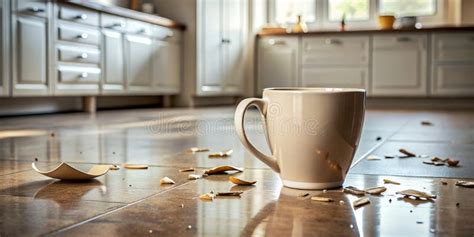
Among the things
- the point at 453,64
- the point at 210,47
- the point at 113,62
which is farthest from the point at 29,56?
the point at 453,64

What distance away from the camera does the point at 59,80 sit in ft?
12.5

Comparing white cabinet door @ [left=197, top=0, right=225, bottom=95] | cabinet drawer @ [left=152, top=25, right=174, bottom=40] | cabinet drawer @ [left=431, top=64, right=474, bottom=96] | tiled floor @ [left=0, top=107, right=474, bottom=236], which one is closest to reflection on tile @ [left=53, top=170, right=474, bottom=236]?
tiled floor @ [left=0, top=107, right=474, bottom=236]

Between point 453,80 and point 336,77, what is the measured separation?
1.08 meters

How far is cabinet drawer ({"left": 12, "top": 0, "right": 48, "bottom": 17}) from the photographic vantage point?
3.46 meters

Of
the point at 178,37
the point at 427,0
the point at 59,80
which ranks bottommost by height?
the point at 59,80

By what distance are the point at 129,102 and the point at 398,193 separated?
15.0ft

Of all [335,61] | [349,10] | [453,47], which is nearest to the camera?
[453,47]

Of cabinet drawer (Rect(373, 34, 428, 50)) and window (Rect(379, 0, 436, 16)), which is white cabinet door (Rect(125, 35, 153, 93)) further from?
window (Rect(379, 0, 436, 16))

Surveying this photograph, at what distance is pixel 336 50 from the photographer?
19.6ft

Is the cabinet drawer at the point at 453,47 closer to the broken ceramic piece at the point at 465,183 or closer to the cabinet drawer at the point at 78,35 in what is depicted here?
the cabinet drawer at the point at 78,35

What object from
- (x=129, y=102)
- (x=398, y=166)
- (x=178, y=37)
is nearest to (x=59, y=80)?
(x=129, y=102)

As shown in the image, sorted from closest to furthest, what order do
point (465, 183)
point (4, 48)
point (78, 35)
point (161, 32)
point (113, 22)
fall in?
point (465, 183)
point (4, 48)
point (78, 35)
point (113, 22)
point (161, 32)

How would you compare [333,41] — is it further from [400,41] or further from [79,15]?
[79,15]

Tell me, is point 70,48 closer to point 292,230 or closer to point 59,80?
point 59,80
